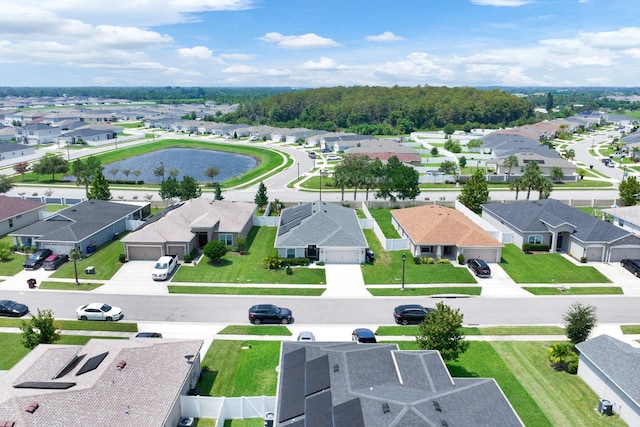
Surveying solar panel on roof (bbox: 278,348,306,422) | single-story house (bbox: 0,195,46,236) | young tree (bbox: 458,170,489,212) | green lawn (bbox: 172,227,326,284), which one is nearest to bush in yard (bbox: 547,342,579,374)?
solar panel on roof (bbox: 278,348,306,422)

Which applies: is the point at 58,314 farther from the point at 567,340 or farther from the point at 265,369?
the point at 567,340

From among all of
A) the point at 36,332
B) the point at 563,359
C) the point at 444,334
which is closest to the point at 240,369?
the point at 444,334

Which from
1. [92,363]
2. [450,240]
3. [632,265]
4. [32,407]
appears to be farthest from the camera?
[450,240]

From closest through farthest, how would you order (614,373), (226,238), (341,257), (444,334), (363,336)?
(614,373) < (444,334) < (363,336) < (341,257) < (226,238)

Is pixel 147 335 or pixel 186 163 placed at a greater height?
pixel 186 163

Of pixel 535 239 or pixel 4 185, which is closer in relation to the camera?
pixel 535 239

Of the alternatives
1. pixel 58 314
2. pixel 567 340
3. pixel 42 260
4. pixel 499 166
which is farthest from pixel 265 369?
pixel 499 166

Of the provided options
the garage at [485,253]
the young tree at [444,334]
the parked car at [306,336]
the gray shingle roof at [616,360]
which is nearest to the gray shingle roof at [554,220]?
the garage at [485,253]

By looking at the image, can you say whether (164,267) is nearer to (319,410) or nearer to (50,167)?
(319,410)
